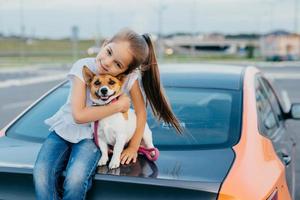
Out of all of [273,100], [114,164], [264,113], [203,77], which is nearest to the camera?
[114,164]

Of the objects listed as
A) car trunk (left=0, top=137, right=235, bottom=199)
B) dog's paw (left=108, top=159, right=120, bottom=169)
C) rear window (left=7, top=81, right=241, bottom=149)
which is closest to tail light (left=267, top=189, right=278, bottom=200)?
car trunk (left=0, top=137, right=235, bottom=199)

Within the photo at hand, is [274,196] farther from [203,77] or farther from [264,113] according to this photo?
[203,77]

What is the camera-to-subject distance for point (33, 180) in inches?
91.6

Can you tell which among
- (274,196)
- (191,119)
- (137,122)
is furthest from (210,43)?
(274,196)

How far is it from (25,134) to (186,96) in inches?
42.8

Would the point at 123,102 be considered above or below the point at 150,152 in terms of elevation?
above

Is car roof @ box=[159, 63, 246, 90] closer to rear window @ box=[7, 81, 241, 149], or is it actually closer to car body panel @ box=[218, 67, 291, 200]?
rear window @ box=[7, 81, 241, 149]

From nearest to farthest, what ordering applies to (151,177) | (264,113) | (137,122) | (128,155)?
(151,177)
(128,155)
(137,122)
(264,113)

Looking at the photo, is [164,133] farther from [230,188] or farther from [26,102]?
[26,102]

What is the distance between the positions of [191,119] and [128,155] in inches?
34.5

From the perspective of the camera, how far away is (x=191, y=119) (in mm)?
3338

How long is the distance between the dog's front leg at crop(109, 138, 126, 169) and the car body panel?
1.70 ft

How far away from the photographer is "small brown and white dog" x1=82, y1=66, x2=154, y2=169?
250 cm

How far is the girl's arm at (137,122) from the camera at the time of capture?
258 centimetres
